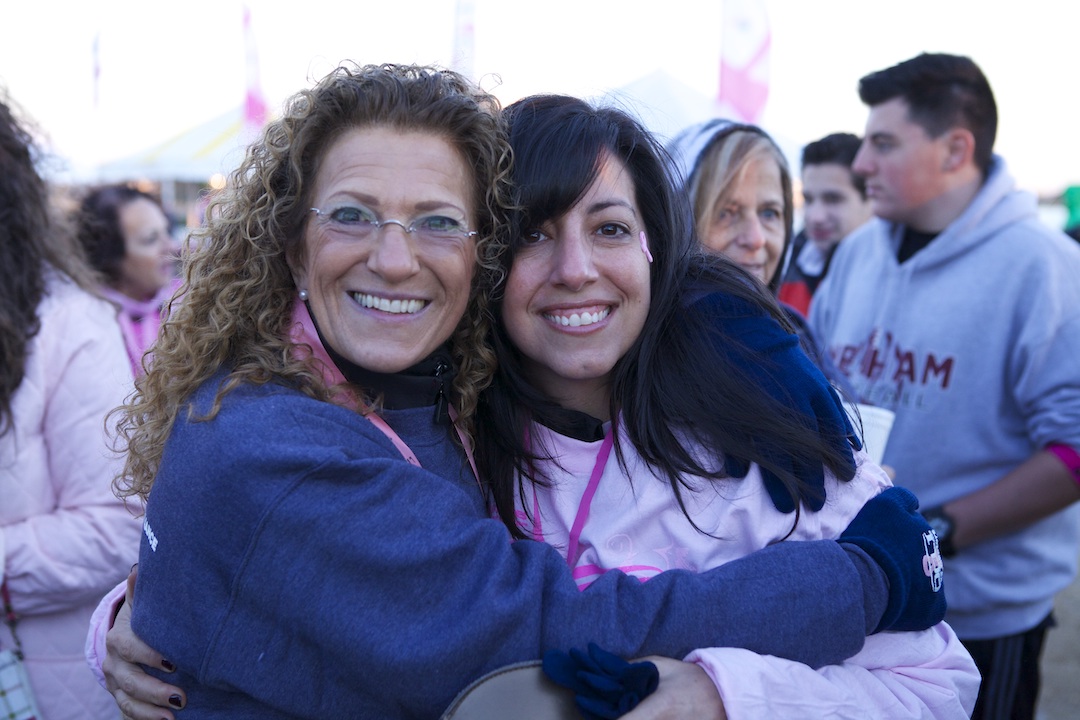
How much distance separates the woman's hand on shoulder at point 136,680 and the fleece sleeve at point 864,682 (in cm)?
101

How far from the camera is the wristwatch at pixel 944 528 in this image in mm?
3010

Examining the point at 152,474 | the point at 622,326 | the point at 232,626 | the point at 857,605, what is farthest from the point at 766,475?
the point at 152,474

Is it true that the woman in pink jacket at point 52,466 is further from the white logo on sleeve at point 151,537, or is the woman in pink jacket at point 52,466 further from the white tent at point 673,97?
the white tent at point 673,97

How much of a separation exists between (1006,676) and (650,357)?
2224mm

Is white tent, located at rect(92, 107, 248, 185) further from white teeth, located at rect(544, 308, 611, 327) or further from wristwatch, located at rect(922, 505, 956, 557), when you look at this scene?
white teeth, located at rect(544, 308, 611, 327)

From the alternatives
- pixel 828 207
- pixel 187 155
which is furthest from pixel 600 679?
pixel 187 155

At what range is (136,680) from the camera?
170 cm

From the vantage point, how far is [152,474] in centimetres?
184

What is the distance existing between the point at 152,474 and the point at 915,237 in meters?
3.18

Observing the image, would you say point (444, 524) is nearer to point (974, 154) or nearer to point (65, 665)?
point (65, 665)

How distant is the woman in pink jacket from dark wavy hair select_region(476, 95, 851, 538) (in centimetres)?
122

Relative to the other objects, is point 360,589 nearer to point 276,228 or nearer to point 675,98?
point 276,228

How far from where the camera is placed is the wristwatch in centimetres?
301

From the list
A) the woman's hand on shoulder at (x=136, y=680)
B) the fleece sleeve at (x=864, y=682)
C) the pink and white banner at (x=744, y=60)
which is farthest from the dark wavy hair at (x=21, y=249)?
the pink and white banner at (x=744, y=60)
